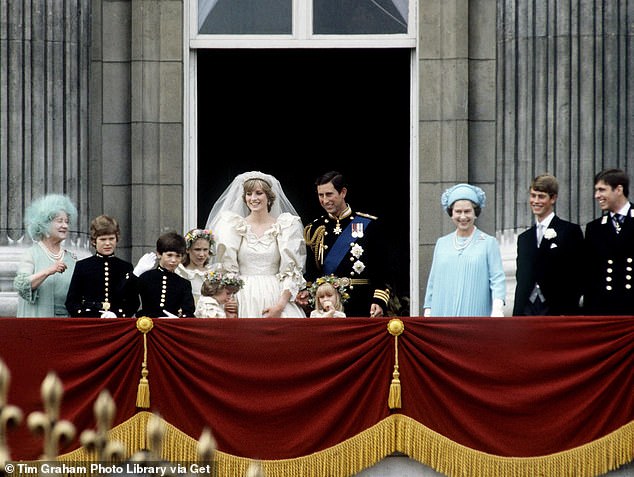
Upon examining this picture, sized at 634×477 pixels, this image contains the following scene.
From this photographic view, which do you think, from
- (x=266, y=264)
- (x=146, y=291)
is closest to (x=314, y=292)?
(x=266, y=264)

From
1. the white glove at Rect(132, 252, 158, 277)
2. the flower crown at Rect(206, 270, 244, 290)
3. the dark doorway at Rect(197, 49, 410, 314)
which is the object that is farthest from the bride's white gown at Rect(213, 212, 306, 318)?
the dark doorway at Rect(197, 49, 410, 314)

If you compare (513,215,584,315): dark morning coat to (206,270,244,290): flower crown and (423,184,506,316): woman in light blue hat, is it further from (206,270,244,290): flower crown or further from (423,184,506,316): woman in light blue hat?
(206,270,244,290): flower crown

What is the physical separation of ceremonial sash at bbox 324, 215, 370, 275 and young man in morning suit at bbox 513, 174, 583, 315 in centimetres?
148

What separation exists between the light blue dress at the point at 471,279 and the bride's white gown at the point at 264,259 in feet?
3.70

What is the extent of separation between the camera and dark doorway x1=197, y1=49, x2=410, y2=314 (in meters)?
15.3

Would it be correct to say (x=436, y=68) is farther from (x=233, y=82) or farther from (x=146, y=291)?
(x=146, y=291)

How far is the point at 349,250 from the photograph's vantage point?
1144 cm

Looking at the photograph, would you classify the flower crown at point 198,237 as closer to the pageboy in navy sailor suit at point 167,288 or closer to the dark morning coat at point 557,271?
the pageboy in navy sailor suit at point 167,288

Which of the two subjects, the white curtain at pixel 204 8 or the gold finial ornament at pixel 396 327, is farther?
the white curtain at pixel 204 8

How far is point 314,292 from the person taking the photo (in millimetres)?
11102

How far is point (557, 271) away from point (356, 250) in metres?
1.69

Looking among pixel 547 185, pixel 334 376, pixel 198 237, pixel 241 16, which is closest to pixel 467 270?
pixel 547 185

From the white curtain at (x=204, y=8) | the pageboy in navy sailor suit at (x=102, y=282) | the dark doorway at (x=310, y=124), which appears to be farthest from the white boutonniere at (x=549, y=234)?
the white curtain at (x=204, y=8)

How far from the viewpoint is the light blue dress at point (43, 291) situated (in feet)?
35.8
